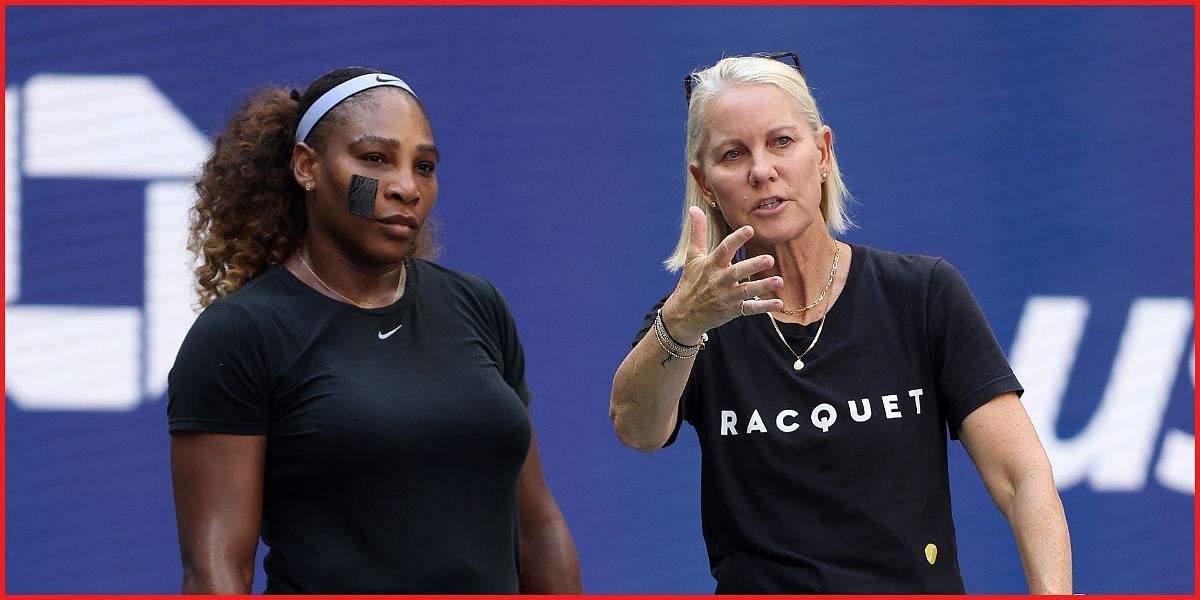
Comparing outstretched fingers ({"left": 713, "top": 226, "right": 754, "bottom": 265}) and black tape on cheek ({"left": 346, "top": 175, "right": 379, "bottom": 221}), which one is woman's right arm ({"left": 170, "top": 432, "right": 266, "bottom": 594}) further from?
outstretched fingers ({"left": 713, "top": 226, "right": 754, "bottom": 265})

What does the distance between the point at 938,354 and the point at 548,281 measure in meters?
1.54

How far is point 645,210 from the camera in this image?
11.3 ft

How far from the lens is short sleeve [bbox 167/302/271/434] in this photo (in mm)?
1877

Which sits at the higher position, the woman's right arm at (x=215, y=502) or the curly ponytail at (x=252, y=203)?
the curly ponytail at (x=252, y=203)

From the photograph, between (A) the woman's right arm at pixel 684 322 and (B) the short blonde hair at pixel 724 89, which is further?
(B) the short blonde hair at pixel 724 89

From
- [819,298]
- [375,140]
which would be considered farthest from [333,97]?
[819,298]

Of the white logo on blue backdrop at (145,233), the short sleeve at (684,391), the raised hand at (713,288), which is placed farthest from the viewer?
the white logo on blue backdrop at (145,233)

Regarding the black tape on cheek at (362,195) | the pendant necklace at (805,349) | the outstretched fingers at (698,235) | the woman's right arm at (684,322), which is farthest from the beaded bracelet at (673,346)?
the black tape on cheek at (362,195)

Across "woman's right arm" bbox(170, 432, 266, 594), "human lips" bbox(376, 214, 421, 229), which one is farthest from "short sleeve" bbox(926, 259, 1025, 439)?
"woman's right arm" bbox(170, 432, 266, 594)

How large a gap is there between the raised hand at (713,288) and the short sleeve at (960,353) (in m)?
0.33

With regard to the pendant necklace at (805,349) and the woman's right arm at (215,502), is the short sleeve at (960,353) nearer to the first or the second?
the pendant necklace at (805,349)

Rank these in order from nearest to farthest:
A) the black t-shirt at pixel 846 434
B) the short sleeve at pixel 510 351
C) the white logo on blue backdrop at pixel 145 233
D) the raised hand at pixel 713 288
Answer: the raised hand at pixel 713 288 → the black t-shirt at pixel 846 434 → the short sleeve at pixel 510 351 → the white logo on blue backdrop at pixel 145 233

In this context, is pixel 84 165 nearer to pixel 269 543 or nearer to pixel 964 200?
pixel 269 543

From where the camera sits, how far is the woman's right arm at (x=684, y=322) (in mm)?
1818
